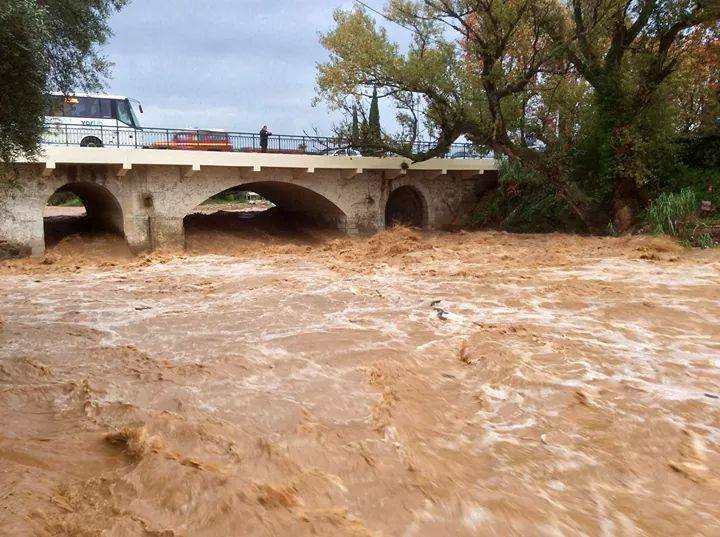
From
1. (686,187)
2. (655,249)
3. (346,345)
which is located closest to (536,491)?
(346,345)

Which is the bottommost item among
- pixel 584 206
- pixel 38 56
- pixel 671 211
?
pixel 671 211

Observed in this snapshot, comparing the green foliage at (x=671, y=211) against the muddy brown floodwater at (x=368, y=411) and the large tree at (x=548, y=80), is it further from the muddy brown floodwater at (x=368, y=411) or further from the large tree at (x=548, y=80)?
the muddy brown floodwater at (x=368, y=411)

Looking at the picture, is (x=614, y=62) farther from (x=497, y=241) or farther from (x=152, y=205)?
(x=152, y=205)

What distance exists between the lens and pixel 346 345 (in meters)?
6.24

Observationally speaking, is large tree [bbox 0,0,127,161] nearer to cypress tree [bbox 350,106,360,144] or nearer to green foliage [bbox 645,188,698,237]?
cypress tree [bbox 350,106,360,144]

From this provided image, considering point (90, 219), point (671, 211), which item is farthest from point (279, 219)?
point (671, 211)

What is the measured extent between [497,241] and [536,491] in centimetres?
1368

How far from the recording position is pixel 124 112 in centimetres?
1988

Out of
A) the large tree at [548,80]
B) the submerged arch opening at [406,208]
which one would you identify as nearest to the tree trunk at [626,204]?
the large tree at [548,80]

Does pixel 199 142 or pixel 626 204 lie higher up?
pixel 199 142

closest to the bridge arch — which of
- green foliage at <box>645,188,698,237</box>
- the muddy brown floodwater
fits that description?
green foliage at <box>645,188,698,237</box>

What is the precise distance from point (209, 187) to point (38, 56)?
12.2 metres

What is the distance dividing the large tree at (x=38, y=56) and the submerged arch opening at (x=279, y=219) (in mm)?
11818

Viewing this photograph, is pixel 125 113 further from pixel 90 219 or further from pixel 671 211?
pixel 671 211
